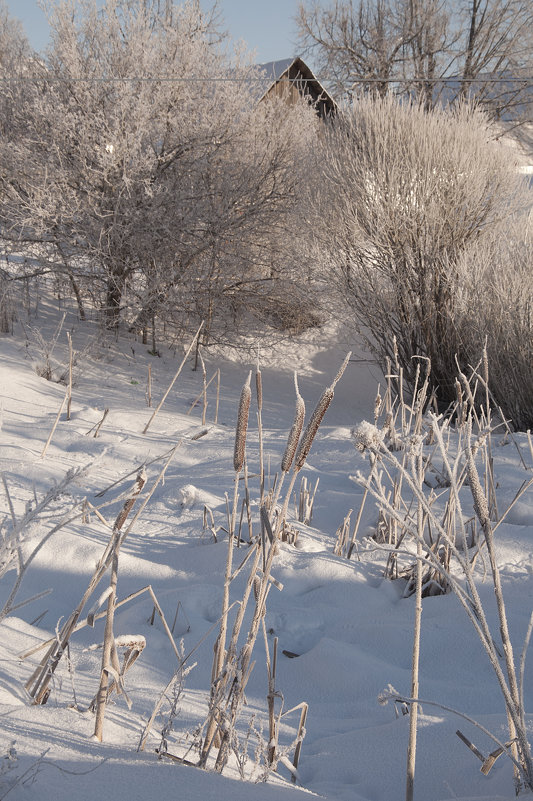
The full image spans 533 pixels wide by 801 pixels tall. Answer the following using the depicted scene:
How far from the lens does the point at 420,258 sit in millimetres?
7082

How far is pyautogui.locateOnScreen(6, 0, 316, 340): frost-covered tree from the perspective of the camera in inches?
297

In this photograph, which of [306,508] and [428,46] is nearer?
[306,508]

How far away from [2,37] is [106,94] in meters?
11.3

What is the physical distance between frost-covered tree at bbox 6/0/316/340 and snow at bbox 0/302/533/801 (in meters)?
3.82

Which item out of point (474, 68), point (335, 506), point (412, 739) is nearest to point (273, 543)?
point (412, 739)

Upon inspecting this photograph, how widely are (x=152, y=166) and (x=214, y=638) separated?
681 centimetres

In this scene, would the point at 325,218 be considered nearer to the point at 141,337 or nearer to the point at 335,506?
the point at 141,337

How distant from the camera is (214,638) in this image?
2.02m

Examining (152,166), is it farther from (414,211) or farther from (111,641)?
(111,641)

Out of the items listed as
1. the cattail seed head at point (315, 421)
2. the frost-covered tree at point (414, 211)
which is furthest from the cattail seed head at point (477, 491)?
the frost-covered tree at point (414, 211)

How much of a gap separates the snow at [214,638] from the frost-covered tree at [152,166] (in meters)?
3.82

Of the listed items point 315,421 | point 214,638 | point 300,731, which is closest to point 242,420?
point 315,421

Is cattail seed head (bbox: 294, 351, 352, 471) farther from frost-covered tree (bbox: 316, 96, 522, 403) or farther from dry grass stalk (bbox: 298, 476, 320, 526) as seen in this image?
frost-covered tree (bbox: 316, 96, 522, 403)

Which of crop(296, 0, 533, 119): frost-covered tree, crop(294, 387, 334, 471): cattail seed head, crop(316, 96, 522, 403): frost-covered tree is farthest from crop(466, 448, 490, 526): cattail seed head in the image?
crop(296, 0, 533, 119): frost-covered tree
